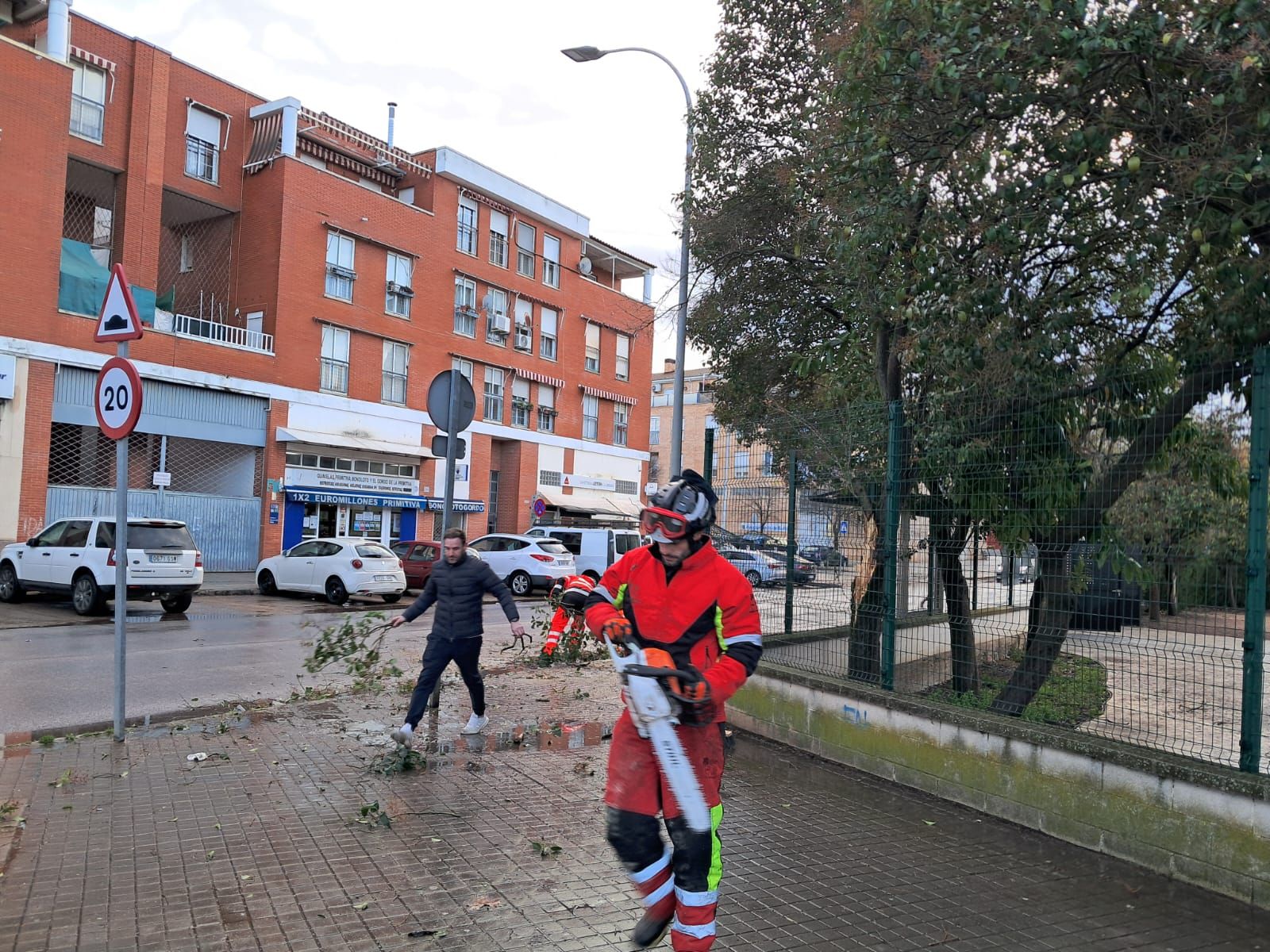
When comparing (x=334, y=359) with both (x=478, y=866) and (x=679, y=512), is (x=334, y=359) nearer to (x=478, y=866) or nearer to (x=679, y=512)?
(x=478, y=866)

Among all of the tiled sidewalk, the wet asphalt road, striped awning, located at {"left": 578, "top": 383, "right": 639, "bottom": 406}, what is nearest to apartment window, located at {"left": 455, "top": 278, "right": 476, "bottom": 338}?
striped awning, located at {"left": 578, "top": 383, "right": 639, "bottom": 406}

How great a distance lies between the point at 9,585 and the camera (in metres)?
17.6

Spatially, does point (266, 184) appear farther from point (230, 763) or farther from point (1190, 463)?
point (1190, 463)

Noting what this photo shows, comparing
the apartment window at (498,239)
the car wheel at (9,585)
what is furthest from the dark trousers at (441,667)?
the apartment window at (498,239)

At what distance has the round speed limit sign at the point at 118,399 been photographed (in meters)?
6.64

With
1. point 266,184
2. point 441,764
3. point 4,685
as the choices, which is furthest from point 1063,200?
point 266,184

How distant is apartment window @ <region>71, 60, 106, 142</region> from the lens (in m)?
24.9

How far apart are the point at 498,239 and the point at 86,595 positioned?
24.3 m

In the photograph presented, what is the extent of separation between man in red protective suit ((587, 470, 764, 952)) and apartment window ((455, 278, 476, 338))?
106ft

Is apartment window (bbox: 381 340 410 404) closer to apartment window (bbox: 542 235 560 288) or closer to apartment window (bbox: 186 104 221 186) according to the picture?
apartment window (bbox: 186 104 221 186)

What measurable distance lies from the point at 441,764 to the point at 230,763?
1.40 meters

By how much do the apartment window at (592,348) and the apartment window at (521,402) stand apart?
4.03 m

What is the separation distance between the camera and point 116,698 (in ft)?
22.4

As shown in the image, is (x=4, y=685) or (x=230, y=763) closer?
(x=230, y=763)
